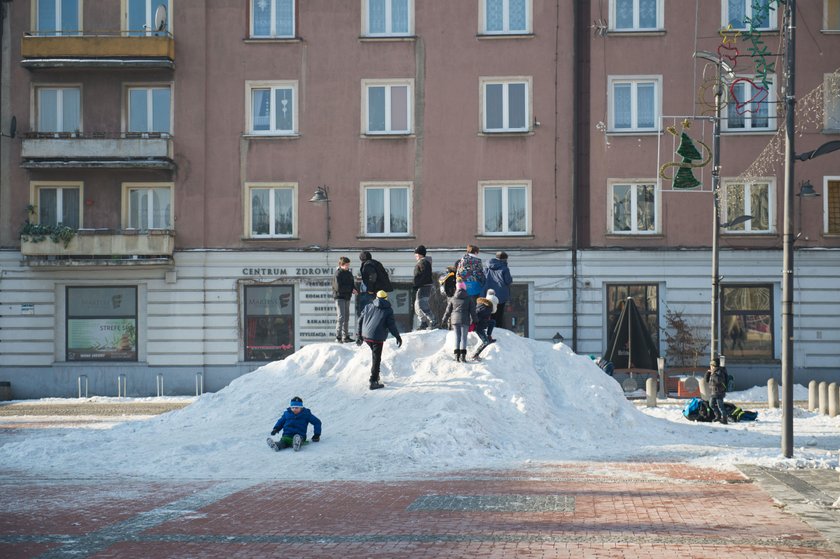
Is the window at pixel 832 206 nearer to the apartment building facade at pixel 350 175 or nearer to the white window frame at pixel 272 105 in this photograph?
the apartment building facade at pixel 350 175

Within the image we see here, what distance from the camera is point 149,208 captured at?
36.6m

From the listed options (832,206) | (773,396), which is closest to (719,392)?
(773,396)

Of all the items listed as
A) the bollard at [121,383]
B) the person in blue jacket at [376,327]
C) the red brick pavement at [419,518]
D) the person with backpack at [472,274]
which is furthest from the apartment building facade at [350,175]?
the red brick pavement at [419,518]

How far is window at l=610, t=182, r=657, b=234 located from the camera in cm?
3550

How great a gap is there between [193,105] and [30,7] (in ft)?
19.9

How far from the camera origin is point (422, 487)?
14.4 metres

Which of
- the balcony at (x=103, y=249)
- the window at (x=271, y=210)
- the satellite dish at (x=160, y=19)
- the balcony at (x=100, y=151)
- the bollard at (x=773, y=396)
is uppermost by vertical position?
the satellite dish at (x=160, y=19)

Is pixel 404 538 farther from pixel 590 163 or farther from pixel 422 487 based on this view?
pixel 590 163

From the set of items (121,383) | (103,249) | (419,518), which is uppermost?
(103,249)

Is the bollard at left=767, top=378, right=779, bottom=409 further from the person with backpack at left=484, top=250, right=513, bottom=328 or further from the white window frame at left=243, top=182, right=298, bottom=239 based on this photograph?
the white window frame at left=243, top=182, right=298, bottom=239

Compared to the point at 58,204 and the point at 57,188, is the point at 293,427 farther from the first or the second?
the point at 57,188

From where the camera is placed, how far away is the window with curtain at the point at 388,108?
1415 inches

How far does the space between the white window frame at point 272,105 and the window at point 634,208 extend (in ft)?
33.4

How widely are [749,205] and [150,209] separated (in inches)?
742
